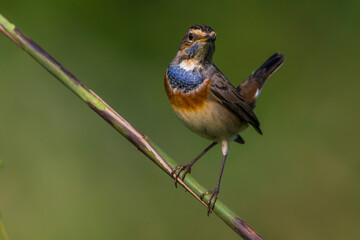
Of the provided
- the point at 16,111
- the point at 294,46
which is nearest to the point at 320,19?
the point at 294,46

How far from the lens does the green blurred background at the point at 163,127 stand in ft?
15.1

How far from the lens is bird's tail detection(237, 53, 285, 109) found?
4242mm

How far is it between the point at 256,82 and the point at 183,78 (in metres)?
1.07

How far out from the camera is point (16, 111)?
202 inches

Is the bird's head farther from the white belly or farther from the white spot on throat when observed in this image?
the white belly

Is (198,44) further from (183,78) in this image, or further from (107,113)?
(107,113)

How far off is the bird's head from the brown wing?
18 centimetres

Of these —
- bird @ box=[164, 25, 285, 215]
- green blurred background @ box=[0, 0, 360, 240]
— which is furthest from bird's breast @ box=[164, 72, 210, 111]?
green blurred background @ box=[0, 0, 360, 240]

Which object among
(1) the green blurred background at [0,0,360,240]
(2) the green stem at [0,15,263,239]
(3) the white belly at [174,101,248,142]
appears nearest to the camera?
(2) the green stem at [0,15,263,239]

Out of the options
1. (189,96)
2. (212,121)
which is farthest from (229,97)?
(189,96)

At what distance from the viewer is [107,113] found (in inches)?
89.7

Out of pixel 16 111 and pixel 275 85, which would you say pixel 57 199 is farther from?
pixel 275 85

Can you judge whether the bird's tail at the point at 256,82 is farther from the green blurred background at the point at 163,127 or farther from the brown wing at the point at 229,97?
the green blurred background at the point at 163,127

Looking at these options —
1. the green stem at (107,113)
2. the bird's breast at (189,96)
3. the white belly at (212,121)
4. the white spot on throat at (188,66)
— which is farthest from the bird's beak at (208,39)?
the green stem at (107,113)
